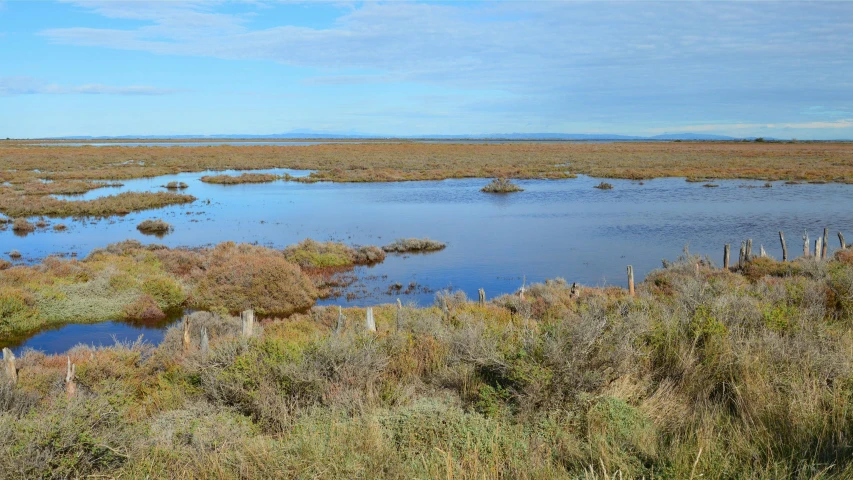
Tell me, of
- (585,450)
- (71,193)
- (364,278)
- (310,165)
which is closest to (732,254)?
(364,278)

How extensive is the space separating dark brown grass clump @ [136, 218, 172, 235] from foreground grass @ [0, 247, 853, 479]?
19.2 m

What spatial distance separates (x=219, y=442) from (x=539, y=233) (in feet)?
76.1

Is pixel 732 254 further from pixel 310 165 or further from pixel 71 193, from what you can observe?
pixel 310 165

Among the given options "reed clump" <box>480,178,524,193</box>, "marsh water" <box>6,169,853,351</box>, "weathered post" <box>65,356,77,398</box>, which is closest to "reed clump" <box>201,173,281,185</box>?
"marsh water" <box>6,169,853,351</box>

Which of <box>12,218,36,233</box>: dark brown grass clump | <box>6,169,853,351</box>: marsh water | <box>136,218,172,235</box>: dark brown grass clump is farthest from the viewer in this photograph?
<box>136,218,172,235</box>: dark brown grass clump

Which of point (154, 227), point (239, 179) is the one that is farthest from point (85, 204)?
point (239, 179)

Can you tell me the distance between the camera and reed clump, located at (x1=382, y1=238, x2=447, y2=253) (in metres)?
23.1

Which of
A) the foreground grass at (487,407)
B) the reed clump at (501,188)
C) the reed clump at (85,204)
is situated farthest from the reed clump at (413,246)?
the reed clump at (501,188)

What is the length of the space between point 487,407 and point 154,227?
24.9 m

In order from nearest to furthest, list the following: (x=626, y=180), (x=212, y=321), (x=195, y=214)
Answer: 1. (x=212, y=321)
2. (x=195, y=214)
3. (x=626, y=180)

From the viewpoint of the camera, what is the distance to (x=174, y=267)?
61.5ft

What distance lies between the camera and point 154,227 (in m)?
26.7

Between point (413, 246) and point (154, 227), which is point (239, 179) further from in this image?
point (413, 246)

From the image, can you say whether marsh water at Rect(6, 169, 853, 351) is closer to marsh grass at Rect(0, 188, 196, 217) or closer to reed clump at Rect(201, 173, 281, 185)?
marsh grass at Rect(0, 188, 196, 217)
